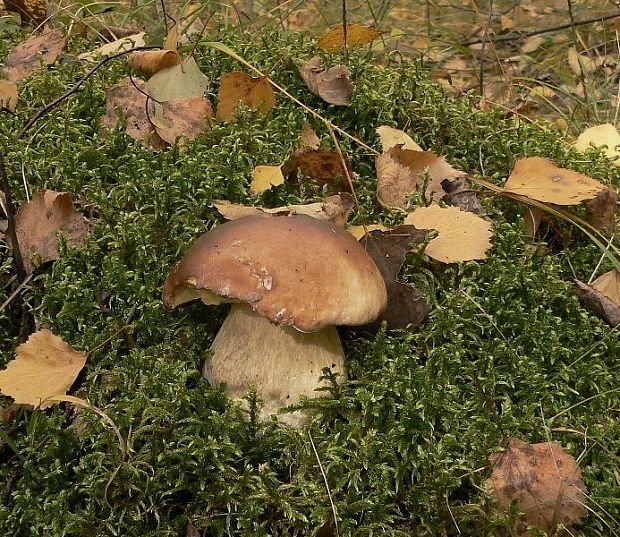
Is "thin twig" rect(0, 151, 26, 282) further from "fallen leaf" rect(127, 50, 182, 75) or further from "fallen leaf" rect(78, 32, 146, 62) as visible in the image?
"fallen leaf" rect(78, 32, 146, 62)

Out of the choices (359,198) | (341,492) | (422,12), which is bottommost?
(422,12)

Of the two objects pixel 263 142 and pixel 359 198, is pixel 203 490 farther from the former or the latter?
pixel 263 142

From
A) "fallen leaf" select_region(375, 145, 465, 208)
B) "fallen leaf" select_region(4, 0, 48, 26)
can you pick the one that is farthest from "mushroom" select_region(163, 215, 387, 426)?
"fallen leaf" select_region(4, 0, 48, 26)

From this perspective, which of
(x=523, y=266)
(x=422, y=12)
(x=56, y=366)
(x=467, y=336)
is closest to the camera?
(x=56, y=366)

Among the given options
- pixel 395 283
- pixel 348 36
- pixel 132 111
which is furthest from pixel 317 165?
pixel 348 36

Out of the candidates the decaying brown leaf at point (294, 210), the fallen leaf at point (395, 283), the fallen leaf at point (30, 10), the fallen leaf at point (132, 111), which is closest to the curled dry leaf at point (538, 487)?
the fallen leaf at point (395, 283)

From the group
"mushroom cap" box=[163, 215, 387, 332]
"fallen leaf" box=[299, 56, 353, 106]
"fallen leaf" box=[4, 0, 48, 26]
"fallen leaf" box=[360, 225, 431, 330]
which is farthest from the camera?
"fallen leaf" box=[4, 0, 48, 26]

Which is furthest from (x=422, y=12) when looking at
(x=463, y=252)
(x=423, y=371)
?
(x=423, y=371)
